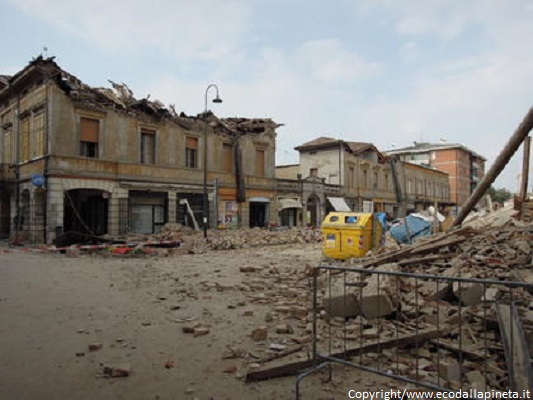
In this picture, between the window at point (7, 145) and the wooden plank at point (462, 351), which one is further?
the window at point (7, 145)

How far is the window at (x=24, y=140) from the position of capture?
22.6 meters

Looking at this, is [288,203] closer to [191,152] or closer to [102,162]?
[191,152]

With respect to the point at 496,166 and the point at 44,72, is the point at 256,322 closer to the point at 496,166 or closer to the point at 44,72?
the point at 496,166

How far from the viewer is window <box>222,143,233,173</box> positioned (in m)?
28.3

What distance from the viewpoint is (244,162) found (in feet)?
97.0

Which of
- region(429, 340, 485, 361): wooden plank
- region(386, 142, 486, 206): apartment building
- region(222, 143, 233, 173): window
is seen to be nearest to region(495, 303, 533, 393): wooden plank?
region(429, 340, 485, 361): wooden plank

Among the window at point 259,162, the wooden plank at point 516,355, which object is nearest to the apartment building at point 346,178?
the window at point 259,162

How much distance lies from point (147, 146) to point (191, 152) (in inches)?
129

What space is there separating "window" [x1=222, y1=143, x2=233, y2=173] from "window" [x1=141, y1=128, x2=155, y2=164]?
5394 millimetres

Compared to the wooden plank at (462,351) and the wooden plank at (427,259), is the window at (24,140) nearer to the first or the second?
the wooden plank at (427,259)

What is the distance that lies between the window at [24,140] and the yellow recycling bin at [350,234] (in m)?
18.3

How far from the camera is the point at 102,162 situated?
2166 centimetres

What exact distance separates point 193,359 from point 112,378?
0.87 metres

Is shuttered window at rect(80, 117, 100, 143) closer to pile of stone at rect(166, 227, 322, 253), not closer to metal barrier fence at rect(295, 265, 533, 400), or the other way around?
pile of stone at rect(166, 227, 322, 253)
